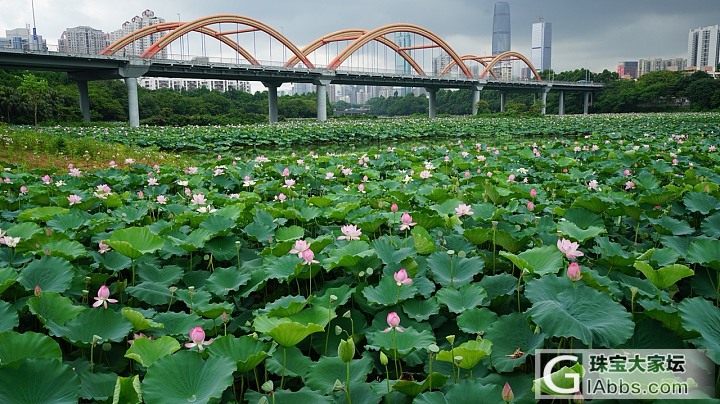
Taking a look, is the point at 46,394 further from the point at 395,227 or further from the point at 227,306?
the point at 395,227

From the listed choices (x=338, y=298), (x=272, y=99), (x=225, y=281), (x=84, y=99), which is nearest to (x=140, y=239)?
(x=225, y=281)

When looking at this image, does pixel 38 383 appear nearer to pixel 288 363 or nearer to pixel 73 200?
pixel 288 363

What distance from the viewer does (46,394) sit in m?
1.24

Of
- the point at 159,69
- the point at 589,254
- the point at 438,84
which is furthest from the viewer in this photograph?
the point at 438,84

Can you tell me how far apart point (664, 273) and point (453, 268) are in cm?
→ 79

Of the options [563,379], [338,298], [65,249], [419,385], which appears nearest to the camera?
[563,379]

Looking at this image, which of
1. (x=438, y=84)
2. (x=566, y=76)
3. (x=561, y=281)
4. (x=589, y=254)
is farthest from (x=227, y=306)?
(x=566, y=76)

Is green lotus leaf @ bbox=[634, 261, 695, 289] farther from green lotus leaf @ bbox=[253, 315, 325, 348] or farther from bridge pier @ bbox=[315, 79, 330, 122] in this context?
bridge pier @ bbox=[315, 79, 330, 122]

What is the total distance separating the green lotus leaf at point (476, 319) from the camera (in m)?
1.66

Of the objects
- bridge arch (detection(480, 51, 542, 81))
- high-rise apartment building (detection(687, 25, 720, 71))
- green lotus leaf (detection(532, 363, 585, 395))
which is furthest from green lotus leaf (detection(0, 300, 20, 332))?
high-rise apartment building (detection(687, 25, 720, 71))

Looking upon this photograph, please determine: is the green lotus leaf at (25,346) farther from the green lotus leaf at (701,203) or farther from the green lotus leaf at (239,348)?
the green lotus leaf at (701,203)

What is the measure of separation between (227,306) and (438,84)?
53.3m

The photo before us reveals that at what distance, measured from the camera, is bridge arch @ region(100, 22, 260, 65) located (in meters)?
38.0

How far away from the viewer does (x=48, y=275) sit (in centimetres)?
198
